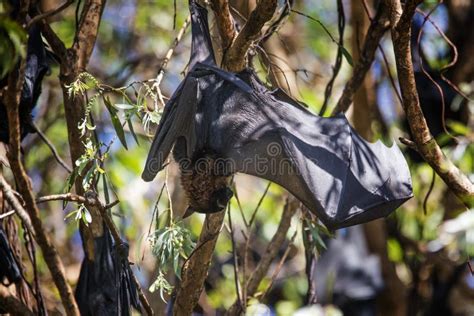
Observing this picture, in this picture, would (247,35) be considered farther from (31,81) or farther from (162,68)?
(31,81)

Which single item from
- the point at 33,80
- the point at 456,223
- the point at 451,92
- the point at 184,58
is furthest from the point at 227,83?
the point at 184,58

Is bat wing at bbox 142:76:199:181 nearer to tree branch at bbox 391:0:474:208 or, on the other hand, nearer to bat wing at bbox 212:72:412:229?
bat wing at bbox 212:72:412:229

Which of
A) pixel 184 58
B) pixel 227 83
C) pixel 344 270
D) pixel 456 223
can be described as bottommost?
pixel 344 270

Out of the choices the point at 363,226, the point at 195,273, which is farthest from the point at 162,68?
the point at 363,226

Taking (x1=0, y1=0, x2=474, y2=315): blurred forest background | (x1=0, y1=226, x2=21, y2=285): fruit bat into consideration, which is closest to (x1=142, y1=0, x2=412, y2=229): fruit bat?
(x1=0, y1=226, x2=21, y2=285): fruit bat

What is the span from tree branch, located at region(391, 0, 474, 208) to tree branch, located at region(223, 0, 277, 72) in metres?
0.39

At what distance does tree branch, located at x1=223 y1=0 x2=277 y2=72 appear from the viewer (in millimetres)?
2639

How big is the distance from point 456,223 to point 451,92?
11.3 feet

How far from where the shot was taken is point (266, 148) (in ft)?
10.1

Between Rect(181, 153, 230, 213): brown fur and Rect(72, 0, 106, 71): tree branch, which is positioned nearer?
Rect(181, 153, 230, 213): brown fur

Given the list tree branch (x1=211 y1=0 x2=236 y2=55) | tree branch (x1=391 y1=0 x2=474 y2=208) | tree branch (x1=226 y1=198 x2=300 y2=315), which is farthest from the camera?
tree branch (x1=226 y1=198 x2=300 y2=315)

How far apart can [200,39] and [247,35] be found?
41 centimetres

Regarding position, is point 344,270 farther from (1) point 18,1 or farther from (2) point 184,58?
(1) point 18,1

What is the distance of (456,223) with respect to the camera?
2.07 metres
